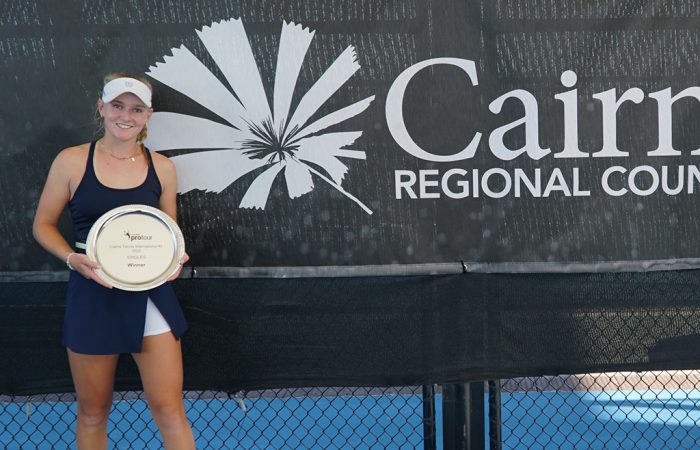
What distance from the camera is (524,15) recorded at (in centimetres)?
282

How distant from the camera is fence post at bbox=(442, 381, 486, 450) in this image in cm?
305

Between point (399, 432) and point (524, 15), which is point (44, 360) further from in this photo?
point (524, 15)

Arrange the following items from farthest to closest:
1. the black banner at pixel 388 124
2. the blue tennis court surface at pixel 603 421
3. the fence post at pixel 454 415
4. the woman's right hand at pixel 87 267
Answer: the blue tennis court surface at pixel 603 421, the fence post at pixel 454 415, the black banner at pixel 388 124, the woman's right hand at pixel 87 267

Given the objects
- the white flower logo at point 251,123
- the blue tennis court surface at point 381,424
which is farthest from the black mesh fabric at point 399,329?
the blue tennis court surface at point 381,424

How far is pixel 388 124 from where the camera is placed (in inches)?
113

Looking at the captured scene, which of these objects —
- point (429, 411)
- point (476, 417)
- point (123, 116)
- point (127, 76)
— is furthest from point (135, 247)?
point (476, 417)

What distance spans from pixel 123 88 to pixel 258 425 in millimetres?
2425

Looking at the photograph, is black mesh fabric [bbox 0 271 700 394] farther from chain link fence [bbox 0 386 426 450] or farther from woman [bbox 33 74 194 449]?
chain link fence [bbox 0 386 426 450]

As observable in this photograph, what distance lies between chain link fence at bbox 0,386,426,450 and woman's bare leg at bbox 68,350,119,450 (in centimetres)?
112

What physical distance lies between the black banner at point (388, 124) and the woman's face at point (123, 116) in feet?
0.93

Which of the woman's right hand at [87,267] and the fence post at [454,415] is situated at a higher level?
the woman's right hand at [87,267]

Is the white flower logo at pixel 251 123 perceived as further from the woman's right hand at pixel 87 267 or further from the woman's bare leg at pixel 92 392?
the woman's bare leg at pixel 92 392

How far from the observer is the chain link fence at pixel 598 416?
3.92m

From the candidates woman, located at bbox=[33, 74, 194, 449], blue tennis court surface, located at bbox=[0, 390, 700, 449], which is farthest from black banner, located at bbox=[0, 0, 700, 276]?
blue tennis court surface, located at bbox=[0, 390, 700, 449]
